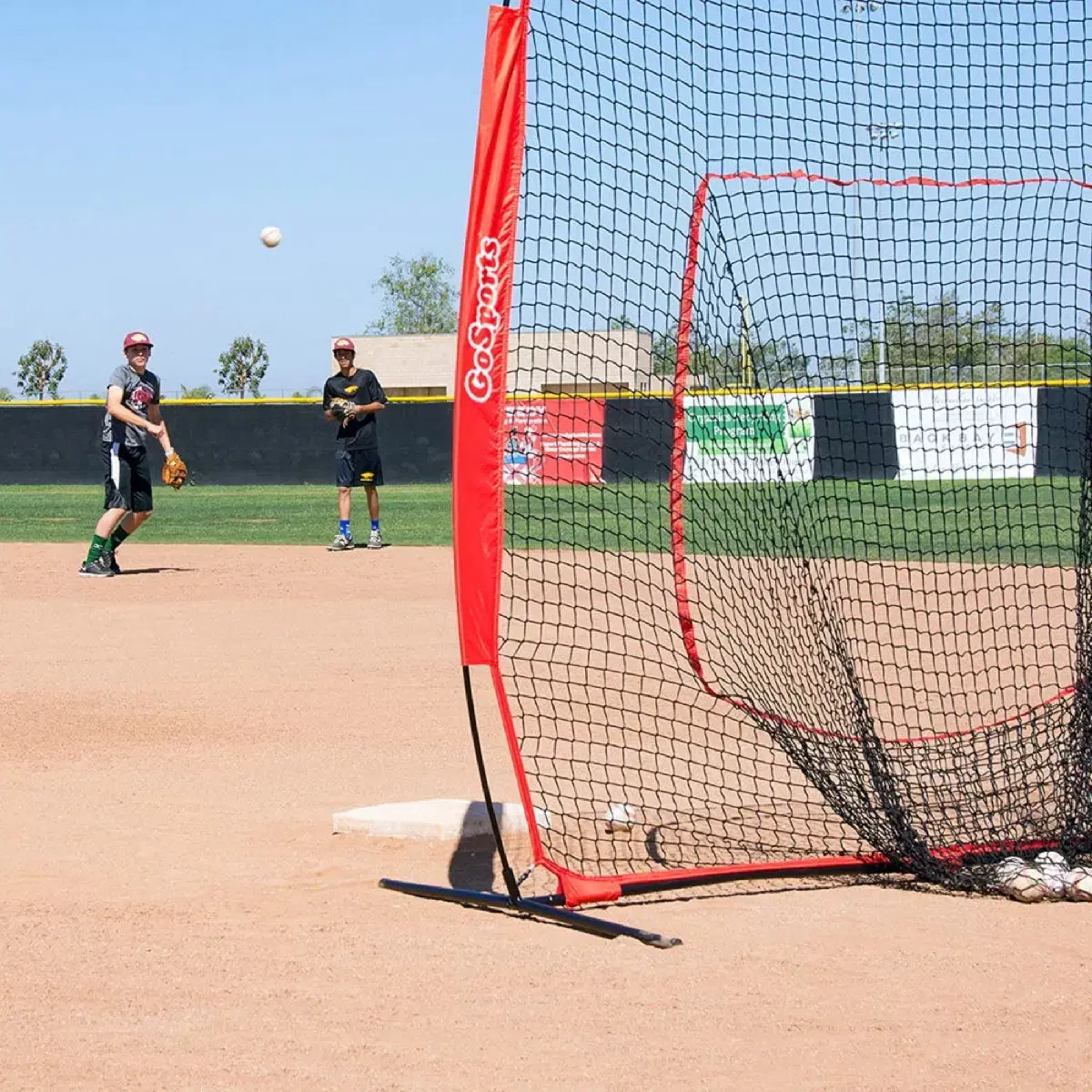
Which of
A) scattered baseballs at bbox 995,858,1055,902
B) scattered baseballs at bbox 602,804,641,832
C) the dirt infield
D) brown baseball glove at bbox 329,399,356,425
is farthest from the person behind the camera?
brown baseball glove at bbox 329,399,356,425

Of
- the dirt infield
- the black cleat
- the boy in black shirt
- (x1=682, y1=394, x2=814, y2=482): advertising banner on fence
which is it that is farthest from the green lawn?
the dirt infield

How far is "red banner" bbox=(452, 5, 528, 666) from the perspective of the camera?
13.2 ft

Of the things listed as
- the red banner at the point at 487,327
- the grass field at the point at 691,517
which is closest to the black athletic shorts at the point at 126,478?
the grass field at the point at 691,517

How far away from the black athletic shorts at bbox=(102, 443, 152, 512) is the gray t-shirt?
6 cm

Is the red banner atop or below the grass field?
atop

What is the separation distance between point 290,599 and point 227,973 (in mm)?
7201

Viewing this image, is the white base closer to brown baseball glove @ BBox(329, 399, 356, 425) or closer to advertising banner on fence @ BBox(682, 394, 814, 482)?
advertising banner on fence @ BBox(682, 394, 814, 482)

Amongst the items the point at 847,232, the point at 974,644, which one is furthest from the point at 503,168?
the point at 974,644

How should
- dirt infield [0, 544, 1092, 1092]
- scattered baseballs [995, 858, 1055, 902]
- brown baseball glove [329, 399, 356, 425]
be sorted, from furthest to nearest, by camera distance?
1. brown baseball glove [329, 399, 356, 425]
2. scattered baseballs [995, 858, 1055, 902]
3. dirt infield [0, 544, 1092, 1092]

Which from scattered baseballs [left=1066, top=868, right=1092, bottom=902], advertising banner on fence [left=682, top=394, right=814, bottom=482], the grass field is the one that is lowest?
scattered baseballs [left=1066, top=868, right=1092, bottom=902]

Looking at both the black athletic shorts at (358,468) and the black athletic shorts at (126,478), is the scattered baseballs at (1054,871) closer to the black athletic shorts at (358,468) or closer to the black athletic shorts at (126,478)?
the black athletic shorts at (126,478)

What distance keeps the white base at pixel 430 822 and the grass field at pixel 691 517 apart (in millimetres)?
1366

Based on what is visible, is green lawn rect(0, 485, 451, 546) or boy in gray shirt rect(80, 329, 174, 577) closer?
boy in gray shirt rect(80, 329, 174, 577)

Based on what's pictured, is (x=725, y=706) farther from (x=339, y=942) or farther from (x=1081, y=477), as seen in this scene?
(x=339, y=942)
